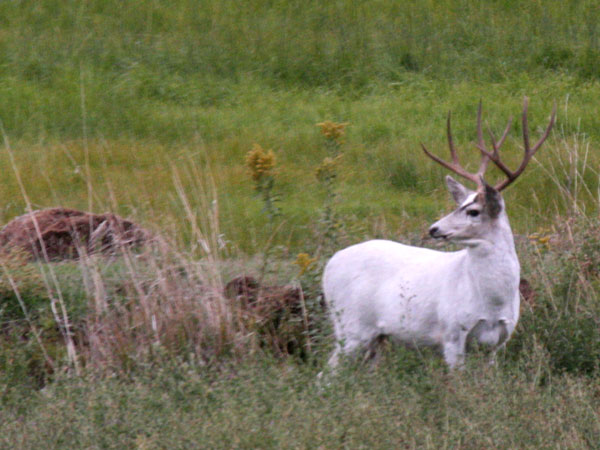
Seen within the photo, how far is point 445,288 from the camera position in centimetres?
654

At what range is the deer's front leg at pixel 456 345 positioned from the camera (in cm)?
635

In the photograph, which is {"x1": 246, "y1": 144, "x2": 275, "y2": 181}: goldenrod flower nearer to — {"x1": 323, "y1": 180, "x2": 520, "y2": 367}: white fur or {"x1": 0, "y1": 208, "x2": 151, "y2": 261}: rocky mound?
{"x1": 323, "y1": 180, "x2": 520, "y2": 367}: white fur

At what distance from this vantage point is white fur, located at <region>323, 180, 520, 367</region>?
6.37 metres

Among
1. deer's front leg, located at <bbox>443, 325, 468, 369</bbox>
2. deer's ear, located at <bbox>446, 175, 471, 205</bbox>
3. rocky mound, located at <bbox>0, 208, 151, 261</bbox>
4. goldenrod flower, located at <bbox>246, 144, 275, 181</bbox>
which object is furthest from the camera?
rocky mound, located at <bbox>0, 208, 151, 261</bbox>

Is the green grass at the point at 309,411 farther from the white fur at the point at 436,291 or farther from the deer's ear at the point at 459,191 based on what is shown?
the deer's ear at the point at 459,191

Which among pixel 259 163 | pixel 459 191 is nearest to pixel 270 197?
pixel 259 163

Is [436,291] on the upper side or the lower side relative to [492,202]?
lower

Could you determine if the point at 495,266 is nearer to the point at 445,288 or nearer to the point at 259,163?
the point at 445,288

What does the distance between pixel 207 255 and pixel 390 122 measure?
7.82 meters

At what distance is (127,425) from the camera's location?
5410 mm

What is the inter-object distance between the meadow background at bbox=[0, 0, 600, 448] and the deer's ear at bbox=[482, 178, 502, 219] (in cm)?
89

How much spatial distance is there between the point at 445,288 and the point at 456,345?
0.37 m

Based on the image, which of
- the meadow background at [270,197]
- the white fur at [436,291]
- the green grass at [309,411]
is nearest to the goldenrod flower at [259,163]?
the meadow background at [270,197]

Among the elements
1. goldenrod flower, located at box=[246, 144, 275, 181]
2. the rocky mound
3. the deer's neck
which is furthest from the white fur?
the rocky mound
